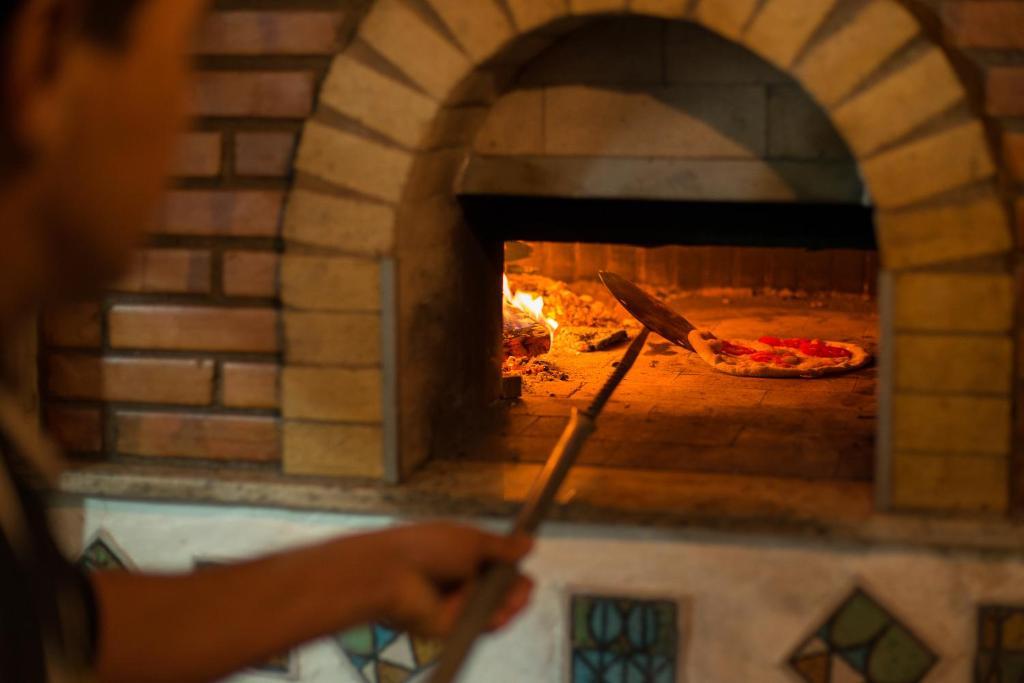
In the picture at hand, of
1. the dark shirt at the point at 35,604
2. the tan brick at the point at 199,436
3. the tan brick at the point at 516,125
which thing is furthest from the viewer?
the tan brick at the point at 516,125

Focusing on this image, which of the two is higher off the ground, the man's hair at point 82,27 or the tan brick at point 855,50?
the tan brick at point 855,50

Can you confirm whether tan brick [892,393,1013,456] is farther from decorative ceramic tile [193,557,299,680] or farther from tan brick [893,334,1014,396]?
decorative ceramic tile [193,557,299,680]

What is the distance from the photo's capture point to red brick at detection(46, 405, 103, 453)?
3.04 meters

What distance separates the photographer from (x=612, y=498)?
2824 mm

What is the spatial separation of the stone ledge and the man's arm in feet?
3.98

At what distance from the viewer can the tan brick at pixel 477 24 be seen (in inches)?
107

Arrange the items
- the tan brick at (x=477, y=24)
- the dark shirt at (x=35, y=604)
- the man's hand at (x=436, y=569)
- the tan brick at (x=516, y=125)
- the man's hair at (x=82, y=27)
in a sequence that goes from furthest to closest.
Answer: the tan brick at (x=516, y=125), the tan brick at (x=477, y=24), the man's hand at (x=436, y=569), the dark shirt at (x=35, y=604), the man's hair at (x=82, y=27)

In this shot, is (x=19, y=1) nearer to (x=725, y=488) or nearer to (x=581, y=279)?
(x=725, y=488)

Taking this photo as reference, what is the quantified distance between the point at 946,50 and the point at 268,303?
157cm

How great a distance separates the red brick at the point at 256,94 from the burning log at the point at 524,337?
1932 mm

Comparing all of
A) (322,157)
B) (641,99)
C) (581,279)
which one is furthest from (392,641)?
(581,279)

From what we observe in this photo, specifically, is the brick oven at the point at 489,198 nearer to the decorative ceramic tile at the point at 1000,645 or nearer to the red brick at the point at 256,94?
the red brick at the point at 256,94

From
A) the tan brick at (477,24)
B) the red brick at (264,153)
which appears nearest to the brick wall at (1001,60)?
the tan brick at (477,24)

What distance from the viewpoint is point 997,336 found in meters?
2.57
